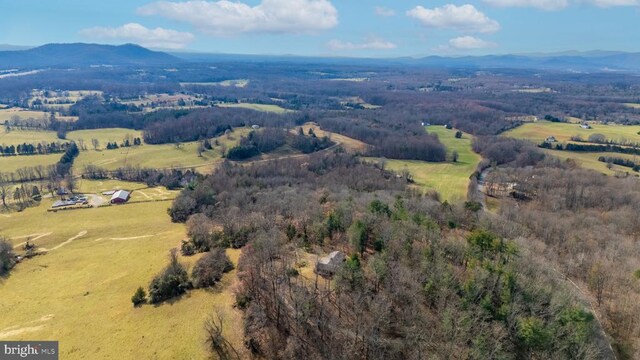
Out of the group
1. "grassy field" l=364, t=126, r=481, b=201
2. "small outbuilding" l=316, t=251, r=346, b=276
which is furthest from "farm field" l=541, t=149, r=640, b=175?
"small outbuilding" l=316, t=251, r=346, b=276

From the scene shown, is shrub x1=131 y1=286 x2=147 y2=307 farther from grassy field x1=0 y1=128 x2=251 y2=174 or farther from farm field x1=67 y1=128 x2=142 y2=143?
farm field x1=67 y1=128 x2=142 y2=143

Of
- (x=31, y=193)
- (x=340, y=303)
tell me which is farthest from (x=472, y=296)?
(x=31, y=193)

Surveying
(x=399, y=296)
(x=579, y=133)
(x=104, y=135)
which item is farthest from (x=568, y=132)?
(x=104, y=135)

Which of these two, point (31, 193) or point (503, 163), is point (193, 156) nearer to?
point (31, 193)

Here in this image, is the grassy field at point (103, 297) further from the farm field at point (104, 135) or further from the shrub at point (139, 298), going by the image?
the farm field at point (104, 135)

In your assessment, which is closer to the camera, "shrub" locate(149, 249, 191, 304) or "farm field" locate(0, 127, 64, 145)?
"shrub" locate(149, 249, 191, 304)

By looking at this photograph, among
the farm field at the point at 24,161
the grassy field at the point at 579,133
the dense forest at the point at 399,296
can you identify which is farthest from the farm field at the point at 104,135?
the grassy field at the point at 579,133
